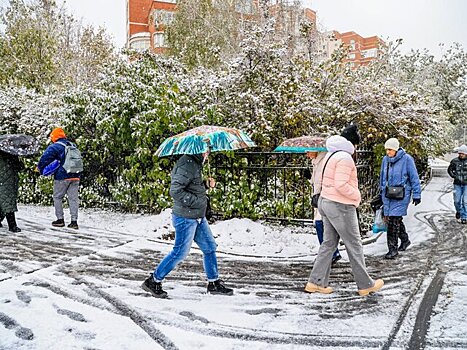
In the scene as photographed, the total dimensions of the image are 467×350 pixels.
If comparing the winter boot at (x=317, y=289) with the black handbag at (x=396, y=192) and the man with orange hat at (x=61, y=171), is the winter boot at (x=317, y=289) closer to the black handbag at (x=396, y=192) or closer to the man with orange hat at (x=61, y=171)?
the black handbag at (x=396, y=192)

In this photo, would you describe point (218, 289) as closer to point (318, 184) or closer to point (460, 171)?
point (318, 184)

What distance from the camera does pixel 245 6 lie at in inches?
1106

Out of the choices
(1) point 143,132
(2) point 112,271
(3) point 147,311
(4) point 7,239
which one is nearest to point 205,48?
(1) point 143,132

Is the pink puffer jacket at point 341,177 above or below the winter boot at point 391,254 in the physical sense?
A: above

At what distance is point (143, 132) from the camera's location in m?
9.27

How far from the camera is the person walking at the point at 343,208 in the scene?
4.71m

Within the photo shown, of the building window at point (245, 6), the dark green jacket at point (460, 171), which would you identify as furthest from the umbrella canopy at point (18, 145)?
the building window at point (245, 6)

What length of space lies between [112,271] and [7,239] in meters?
2.86

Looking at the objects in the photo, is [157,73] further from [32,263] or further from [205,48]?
[205,48]

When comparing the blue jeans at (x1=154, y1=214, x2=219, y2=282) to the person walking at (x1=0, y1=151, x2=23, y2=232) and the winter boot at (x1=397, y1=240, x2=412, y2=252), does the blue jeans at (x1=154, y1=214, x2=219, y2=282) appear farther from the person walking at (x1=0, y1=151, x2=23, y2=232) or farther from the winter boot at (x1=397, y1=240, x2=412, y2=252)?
the person walking at (x1=0, y1=151, x2=23, y2=232)

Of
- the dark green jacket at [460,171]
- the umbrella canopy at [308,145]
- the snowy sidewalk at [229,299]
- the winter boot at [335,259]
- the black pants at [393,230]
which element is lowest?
the snowy sidewalk at [229,299]

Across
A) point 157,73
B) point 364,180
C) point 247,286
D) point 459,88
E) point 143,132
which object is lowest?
point 247,286

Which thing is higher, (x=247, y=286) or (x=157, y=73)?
A: (x=157, y=73)

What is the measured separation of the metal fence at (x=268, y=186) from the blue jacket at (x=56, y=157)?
2.83 metres
